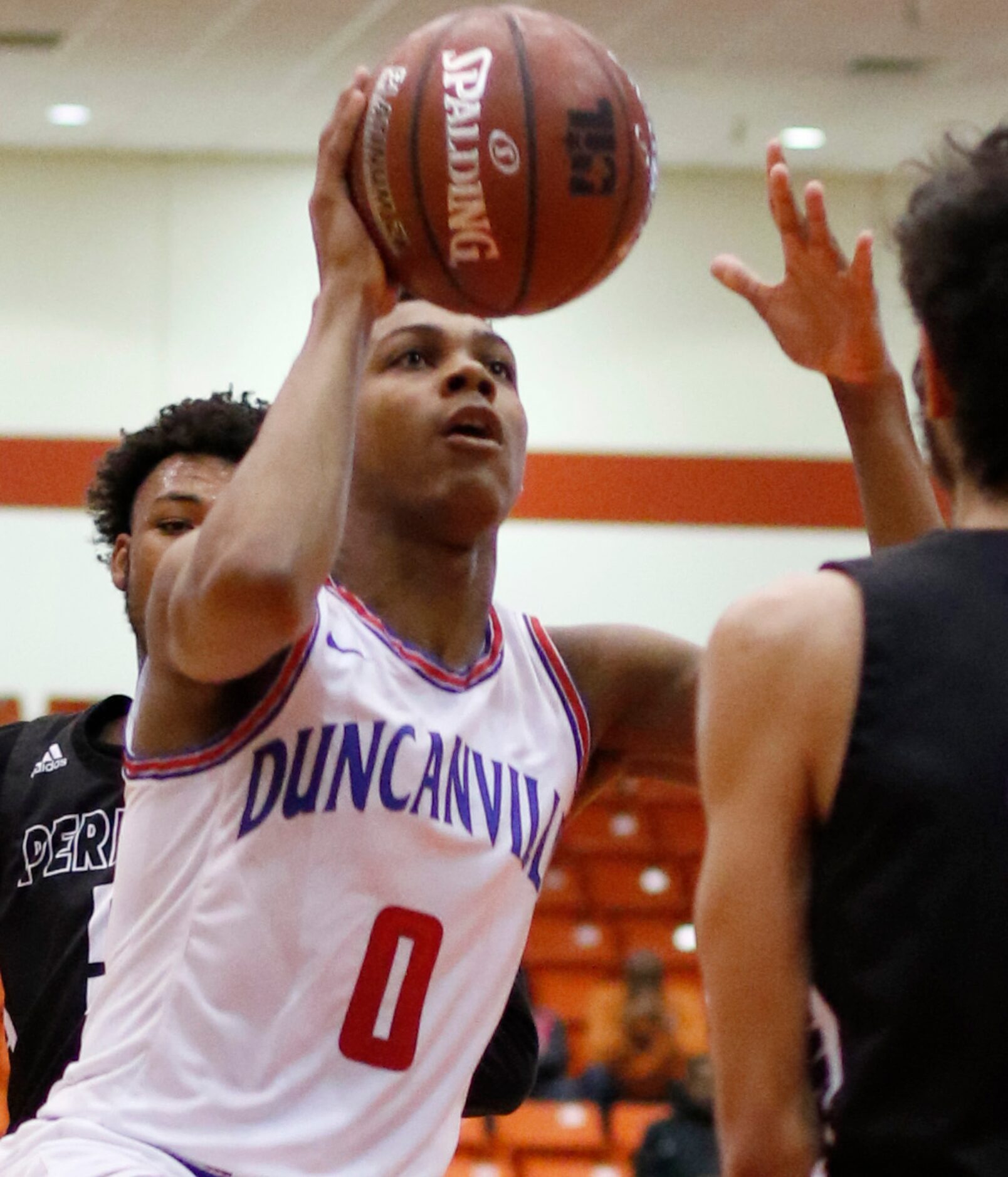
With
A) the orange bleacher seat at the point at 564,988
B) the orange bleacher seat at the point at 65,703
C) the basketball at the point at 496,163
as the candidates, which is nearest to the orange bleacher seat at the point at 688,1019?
the orange bleacher seat at the point at 564,988

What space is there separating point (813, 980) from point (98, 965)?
5.73 ft

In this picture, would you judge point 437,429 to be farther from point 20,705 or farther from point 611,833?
point 20,705

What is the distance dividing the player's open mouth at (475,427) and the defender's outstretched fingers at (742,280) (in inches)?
15.8

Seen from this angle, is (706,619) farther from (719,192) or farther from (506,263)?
(506,263)

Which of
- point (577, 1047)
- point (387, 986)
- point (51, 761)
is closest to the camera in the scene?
point (387, 986)

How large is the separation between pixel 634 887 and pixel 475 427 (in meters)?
7.42

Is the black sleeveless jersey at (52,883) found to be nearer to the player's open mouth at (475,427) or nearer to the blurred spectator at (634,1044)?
the player's open mouth at (475,427)

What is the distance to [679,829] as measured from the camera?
1029 cm

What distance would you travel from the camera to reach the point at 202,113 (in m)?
10.3

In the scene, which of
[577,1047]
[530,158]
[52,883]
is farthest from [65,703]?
[530,158]

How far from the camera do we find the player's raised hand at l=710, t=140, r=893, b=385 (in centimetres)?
262

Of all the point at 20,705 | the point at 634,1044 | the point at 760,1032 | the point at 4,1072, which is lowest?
the point at 634,1044

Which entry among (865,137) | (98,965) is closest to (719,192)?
(865,137)

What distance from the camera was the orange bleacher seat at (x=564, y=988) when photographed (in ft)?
30.3
